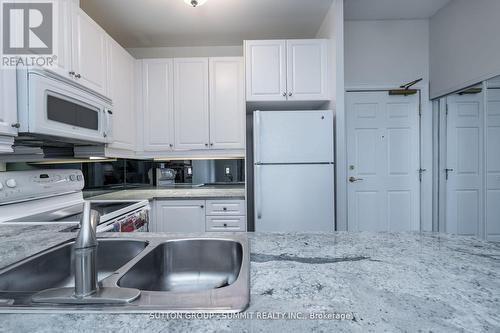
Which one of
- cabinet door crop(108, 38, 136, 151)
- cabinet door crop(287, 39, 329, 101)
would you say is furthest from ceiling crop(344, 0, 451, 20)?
cabinet door crop(108, 38, 136, 151)

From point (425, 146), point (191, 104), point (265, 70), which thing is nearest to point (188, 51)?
point (191, 104)

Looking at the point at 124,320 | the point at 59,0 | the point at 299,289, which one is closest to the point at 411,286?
the point at 299,289

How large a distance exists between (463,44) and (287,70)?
1.72 m

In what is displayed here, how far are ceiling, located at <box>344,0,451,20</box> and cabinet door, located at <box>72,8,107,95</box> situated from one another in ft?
7.55

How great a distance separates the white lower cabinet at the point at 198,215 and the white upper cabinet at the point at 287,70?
1.07m

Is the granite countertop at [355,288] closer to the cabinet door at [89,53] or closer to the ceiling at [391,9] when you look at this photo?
the cabinet door at [89,53]

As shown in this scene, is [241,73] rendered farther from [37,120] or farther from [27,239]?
[27,239]

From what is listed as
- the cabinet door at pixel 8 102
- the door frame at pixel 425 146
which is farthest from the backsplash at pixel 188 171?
the cabinet door at pixel 8 102

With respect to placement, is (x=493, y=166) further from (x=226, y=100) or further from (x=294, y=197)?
(x=226, y=100)

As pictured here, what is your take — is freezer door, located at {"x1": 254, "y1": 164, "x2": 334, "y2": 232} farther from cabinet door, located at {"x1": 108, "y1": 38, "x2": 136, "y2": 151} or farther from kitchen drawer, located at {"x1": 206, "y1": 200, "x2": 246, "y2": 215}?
cabinet door, located at {"x1": 108, "y1": 38, "x2": 136, "y2": 151}

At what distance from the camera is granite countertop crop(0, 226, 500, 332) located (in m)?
0.45

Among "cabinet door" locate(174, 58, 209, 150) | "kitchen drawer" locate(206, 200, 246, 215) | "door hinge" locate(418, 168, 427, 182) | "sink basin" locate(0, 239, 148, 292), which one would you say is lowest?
"kitchen drawer" locate(206, 200, 246, 215)

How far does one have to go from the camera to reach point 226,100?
2770mm

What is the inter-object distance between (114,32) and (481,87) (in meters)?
3.67
